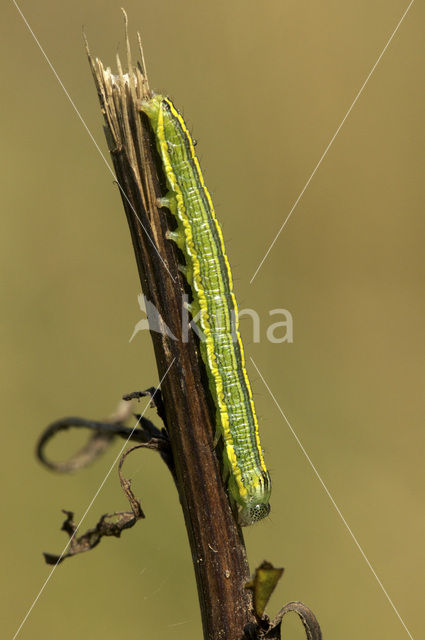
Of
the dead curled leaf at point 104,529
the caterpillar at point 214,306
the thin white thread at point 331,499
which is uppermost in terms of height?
the caterpillar at point 214,306

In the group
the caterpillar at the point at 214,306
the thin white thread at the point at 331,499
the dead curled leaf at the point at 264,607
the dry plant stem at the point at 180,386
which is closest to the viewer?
the dead curled leaf at the point at 264,607

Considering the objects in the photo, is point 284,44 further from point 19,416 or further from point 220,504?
point 220,504

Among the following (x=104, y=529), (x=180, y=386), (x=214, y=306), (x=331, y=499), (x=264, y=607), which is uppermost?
(x=214, y=306)

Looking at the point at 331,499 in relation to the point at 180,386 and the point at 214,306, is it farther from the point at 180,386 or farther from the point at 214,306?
the point at 180,386

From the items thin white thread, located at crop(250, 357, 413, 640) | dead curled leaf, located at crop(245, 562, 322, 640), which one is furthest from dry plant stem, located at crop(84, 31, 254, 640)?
thin white thread, located at crop(250, 357, 413, 640)

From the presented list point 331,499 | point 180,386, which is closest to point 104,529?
point 180,386

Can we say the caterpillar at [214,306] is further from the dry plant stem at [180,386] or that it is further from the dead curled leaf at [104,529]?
the dead curled leaf at [104,529]

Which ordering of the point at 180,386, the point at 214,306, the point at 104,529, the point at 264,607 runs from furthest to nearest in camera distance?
the point at 214,306, the point at 180,386, the point at 104,529, the point at 264,607

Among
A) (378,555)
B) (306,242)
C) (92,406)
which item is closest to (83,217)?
(92,406)

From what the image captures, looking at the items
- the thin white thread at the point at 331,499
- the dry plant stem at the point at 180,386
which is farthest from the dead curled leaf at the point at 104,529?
the thin white thread at the point at 331,499
